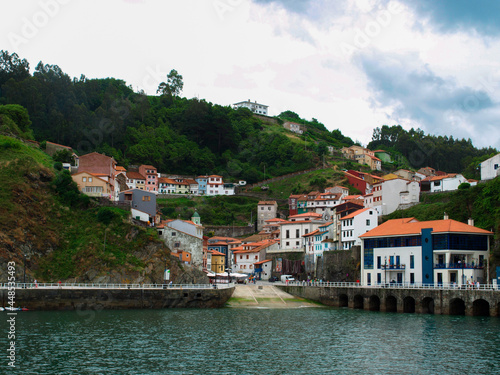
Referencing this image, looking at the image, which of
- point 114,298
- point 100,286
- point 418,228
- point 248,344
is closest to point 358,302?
point 418,228

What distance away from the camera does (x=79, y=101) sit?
140 m

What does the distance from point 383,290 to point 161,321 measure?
26.3m

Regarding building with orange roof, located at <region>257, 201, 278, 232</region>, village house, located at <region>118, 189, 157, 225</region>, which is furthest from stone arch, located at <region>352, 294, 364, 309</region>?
building with orange roof, located at <region>257, 201, 278, 232</region>

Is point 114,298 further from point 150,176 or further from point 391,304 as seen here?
point 150,176

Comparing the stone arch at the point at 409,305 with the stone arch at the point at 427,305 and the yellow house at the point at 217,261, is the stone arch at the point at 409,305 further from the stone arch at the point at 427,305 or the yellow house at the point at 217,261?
the yellow house at the point at 217,261

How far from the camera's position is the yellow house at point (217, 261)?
9619cm

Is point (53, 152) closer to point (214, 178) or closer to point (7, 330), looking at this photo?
point (214, 178)

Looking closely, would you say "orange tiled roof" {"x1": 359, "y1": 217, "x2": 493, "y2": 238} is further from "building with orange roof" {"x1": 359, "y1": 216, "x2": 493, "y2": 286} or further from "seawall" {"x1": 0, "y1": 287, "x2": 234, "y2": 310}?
"seawall" {"x1": 0, "y1": 287, "x2": 234, "y2": 310}

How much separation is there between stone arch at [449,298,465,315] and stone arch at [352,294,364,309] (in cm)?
1242

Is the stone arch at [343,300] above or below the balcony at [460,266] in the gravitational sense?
below

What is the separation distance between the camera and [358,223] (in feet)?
262

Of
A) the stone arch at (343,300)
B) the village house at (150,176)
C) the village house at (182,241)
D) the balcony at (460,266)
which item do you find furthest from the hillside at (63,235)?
the village house at (150,176)

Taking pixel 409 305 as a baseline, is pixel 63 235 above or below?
above

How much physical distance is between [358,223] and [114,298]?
36437mm
